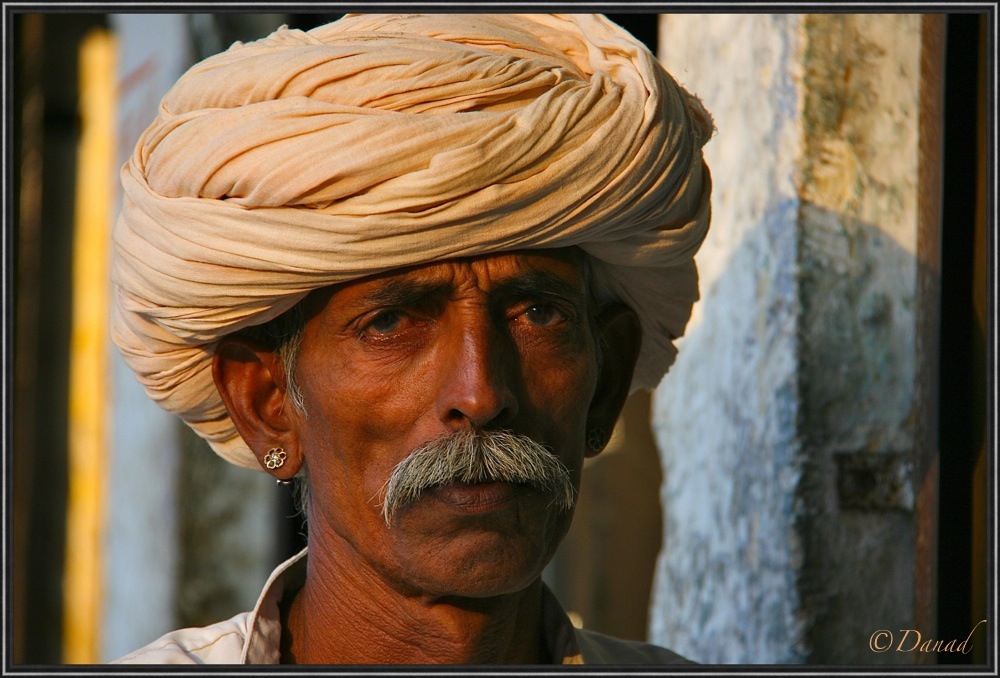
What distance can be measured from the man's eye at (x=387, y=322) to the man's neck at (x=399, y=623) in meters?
0.42

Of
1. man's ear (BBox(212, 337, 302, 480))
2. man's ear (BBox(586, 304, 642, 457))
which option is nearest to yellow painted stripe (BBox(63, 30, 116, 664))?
man's ear (BBox(212, 337, 302, 480))

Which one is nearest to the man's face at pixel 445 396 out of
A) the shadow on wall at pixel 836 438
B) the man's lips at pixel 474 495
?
the man's lips at pixel 474 495

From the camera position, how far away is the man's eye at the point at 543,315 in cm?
188

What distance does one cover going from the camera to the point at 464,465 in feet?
5.69

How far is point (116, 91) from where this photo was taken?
177 inches

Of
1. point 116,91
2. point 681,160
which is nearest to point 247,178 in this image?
point 681,160

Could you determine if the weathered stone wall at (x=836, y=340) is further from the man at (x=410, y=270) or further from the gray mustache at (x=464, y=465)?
the gray mustache at (x=464, y=465)

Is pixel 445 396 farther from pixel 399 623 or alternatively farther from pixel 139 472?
pixel 139 472

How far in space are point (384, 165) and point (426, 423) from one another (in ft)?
1.27

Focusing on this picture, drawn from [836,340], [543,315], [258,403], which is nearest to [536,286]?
[543,315]

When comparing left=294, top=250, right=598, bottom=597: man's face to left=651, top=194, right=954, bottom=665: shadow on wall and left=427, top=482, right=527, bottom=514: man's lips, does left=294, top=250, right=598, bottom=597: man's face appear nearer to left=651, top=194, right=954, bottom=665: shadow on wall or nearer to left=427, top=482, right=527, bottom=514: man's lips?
left=427, top=482, right=527, bottom=514: man's lips

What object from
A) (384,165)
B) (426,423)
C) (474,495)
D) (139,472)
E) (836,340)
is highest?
(384,165)

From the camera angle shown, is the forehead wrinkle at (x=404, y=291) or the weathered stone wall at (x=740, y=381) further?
the weathered stone wall at (x=740, y=381)

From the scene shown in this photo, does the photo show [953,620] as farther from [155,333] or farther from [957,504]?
[155,333]
